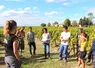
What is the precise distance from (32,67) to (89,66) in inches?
93.8

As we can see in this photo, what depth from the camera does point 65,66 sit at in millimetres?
10836

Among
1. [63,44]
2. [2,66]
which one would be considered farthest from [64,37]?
[2,66]

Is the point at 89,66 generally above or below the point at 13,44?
below

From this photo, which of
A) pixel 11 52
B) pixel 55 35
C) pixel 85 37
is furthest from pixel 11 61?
pixel 55 35

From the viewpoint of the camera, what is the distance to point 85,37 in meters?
9.62

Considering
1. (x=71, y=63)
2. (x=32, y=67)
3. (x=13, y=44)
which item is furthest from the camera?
(x=71, y=63)

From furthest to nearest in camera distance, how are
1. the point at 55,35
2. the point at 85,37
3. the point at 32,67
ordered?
the point at 55,35, the point at 32,67, the point at 85,37

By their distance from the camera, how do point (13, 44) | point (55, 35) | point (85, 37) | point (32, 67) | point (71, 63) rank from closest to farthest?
point (13, 44) → point (85, 37) → point (32, 67) → point (71, 63) → point (55, 35)

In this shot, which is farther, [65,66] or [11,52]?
[65,66]

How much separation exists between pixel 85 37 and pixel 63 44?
8.45ft

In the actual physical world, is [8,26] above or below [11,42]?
above

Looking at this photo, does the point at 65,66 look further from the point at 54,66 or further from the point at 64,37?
the point at 64,37

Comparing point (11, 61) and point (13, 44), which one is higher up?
point (13, 44)

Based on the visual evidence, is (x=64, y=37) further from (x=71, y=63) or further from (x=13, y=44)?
(x=13, y=44)
